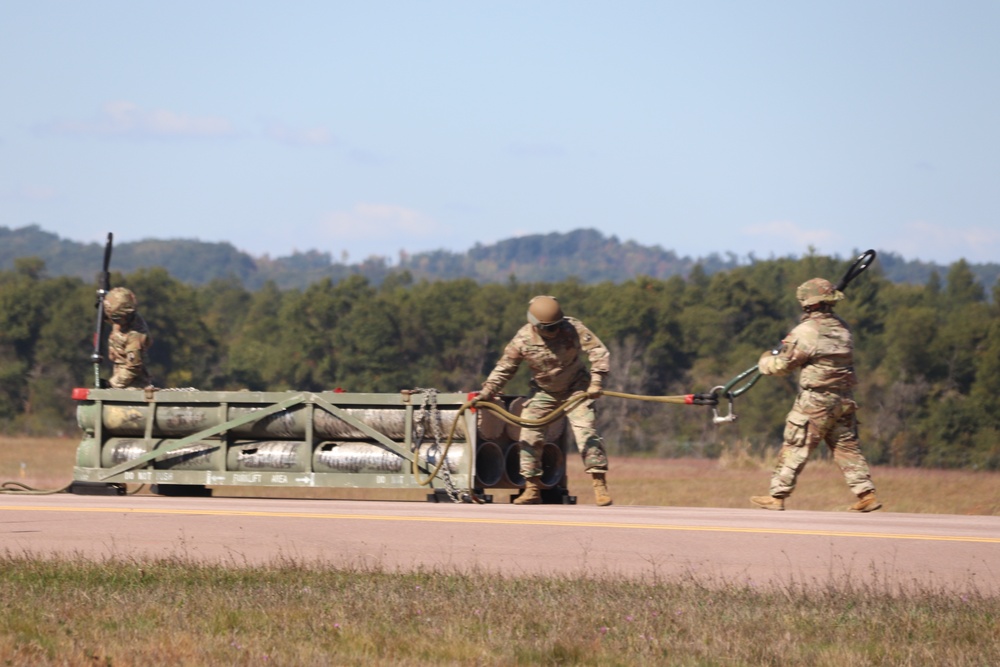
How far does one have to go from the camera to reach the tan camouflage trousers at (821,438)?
13.4 m

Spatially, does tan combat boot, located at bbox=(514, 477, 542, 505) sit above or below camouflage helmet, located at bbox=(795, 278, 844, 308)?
below

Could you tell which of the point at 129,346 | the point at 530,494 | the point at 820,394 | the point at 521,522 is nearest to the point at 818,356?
the point at 820,394

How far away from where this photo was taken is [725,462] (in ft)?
110

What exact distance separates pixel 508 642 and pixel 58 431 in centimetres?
5726

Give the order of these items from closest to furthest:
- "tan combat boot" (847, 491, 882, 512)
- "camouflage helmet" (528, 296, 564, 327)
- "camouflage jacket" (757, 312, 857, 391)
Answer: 1. "camouflage jacket" (757, 312, 857, 391)
2. "tan combat boot" (847, 491, 882, 512)
3. "camouflage helmet" (528, 296, 564, 327)

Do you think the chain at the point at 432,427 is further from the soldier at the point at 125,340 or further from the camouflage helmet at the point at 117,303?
the camouflage helmet at the point at 117,303

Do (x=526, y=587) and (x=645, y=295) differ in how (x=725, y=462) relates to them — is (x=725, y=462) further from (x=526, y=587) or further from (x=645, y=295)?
(x=645, y=295)

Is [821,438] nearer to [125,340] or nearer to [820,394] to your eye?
[820,394]

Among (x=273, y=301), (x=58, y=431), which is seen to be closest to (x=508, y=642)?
(x=58, y=431)

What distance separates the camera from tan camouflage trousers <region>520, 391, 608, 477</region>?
561 inches

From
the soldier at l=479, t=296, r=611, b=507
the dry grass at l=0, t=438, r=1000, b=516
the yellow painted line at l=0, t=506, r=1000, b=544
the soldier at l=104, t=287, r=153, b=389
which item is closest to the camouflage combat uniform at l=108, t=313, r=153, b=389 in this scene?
the soldier at l=104, t=287, r=153, b=389

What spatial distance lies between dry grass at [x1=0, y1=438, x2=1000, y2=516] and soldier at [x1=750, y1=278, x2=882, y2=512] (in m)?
3.88

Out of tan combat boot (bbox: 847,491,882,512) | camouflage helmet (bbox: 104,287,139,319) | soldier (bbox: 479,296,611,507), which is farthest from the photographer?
camouflage helmet (bbox: 104,287,139,319)

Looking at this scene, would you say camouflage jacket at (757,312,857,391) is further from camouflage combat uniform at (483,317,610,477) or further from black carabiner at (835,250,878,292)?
camouflage combat uniform at (483,317,610,477)
